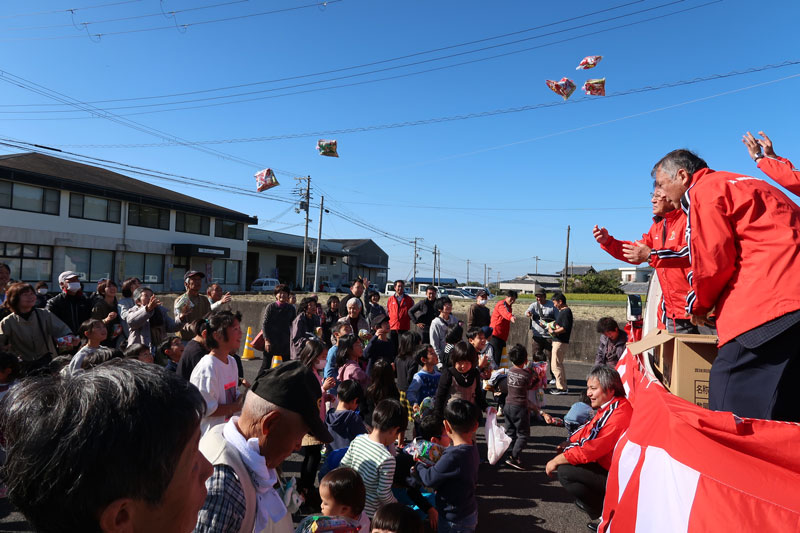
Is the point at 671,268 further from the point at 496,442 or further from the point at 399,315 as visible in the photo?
the point at 399,315

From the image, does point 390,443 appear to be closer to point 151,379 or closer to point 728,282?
point 728,282

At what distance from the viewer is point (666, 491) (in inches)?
76.2

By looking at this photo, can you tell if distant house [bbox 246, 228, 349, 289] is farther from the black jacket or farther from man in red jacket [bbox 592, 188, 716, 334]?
man in red jacket [bbox 592, 188, 716, 334]

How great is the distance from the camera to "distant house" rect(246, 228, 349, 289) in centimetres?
4131

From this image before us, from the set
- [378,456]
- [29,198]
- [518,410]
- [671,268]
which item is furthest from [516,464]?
[29,198]

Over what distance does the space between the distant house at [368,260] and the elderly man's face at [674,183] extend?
55.7m

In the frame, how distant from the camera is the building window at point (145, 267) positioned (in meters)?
29.8

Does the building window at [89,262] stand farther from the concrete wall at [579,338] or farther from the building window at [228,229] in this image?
the concrete wall at [579,338]

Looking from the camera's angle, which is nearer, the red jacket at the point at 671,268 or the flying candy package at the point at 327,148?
the red jacket at the point at 671,268

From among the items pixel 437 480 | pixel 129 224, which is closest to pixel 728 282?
pixel 437 480

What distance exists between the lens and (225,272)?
35969 mm

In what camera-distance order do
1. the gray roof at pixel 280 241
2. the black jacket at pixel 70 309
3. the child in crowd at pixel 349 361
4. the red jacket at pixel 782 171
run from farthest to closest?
the gray roof at pixel 280 241 < the black jacket at pixel 70 309 < the child in crowd at pixel 349 361 < the red jacket at pixel 782 171

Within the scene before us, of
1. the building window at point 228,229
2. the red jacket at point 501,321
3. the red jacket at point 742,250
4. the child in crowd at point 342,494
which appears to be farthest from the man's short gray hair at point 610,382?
the building window at point 228,229

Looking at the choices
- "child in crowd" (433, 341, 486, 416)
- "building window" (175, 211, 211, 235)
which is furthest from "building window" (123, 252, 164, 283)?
"child in crowd" (433, 341, 486, 416)
